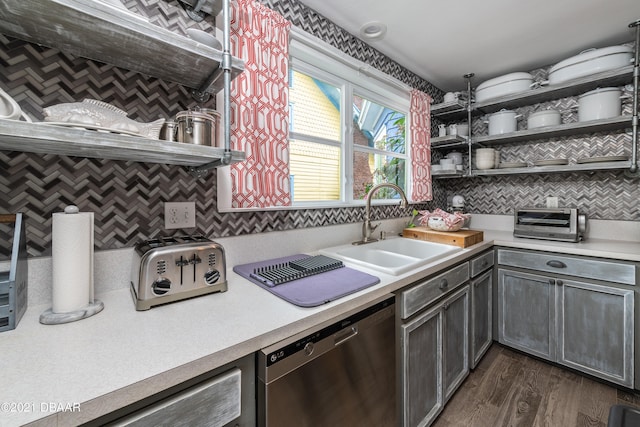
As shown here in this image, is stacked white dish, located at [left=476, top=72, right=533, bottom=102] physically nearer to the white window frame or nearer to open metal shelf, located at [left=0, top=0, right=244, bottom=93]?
the white window frame

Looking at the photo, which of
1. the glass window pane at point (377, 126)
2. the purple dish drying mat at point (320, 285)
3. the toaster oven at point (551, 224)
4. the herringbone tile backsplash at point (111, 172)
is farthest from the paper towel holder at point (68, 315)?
the toaster oven at point (551, 224)

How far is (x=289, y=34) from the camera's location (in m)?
1.47

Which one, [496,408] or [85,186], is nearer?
[85,186]

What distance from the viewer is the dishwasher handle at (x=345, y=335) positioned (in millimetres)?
898

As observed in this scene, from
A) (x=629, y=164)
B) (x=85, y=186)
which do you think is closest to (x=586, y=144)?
(x=629, y=164)

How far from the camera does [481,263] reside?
6.31ft

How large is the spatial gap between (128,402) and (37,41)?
1141 millimetres

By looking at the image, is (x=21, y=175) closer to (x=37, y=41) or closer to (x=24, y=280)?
(x=24, y=280)

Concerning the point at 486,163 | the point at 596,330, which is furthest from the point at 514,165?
the point at 596,330

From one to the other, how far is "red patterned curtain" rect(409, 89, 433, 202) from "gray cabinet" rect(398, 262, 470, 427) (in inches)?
36.7

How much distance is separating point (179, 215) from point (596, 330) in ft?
8.54

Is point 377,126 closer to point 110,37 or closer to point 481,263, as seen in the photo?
point 481,263

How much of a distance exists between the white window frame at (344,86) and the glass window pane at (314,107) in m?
0.05

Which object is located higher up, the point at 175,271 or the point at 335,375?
the point at 175,271
